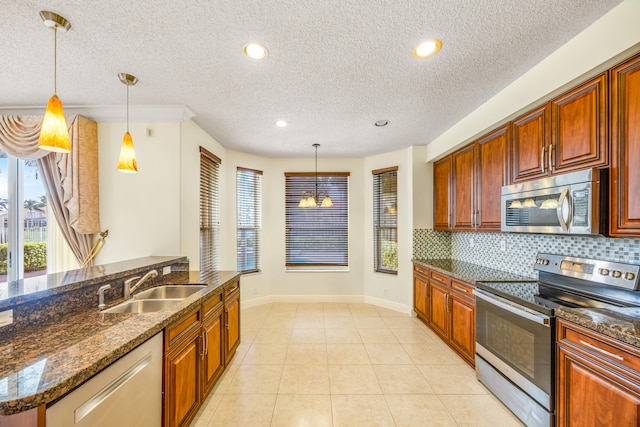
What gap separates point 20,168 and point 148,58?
2.59m

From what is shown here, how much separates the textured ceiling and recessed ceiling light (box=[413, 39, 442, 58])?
42 mm

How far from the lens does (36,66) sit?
85.7 inches

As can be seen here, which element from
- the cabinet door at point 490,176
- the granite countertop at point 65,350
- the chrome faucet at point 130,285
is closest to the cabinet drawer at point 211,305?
the granite countertop at point 65,350

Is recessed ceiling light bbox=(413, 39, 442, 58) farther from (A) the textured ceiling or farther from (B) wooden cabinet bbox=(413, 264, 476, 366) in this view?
(B) wooden cabinet bbox=(413, 264, 476, 366)

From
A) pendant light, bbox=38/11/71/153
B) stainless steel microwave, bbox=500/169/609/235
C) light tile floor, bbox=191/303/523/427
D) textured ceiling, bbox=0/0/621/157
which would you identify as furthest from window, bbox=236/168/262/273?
stainless steel microwave, bbox=500/169/609/235

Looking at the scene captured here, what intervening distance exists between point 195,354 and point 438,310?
110 inches

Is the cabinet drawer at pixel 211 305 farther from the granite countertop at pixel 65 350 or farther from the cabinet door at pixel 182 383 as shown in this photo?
the granite countertop at pixel 65 350

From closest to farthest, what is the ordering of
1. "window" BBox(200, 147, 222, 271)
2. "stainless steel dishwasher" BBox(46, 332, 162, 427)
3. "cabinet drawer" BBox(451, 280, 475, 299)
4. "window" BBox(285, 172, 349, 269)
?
"stainless steel dishwasher" BBox(46, 332, 162, 427), "cabinet drawer" BBox(451, 280, 475, 299), "window" BBox(200, 147, 222, 271), "window" BBox(285, 172, 349, 269)

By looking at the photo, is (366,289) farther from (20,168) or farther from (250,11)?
(20,168)

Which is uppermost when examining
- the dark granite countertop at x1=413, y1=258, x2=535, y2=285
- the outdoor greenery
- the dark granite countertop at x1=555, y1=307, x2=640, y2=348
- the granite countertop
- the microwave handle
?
the microwave handle

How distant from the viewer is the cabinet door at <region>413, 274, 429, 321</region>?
3822 millimetres

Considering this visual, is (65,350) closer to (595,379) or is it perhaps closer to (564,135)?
(595,379)

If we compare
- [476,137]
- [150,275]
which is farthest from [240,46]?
[476,137]

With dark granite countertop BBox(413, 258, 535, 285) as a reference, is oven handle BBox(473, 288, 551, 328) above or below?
below
